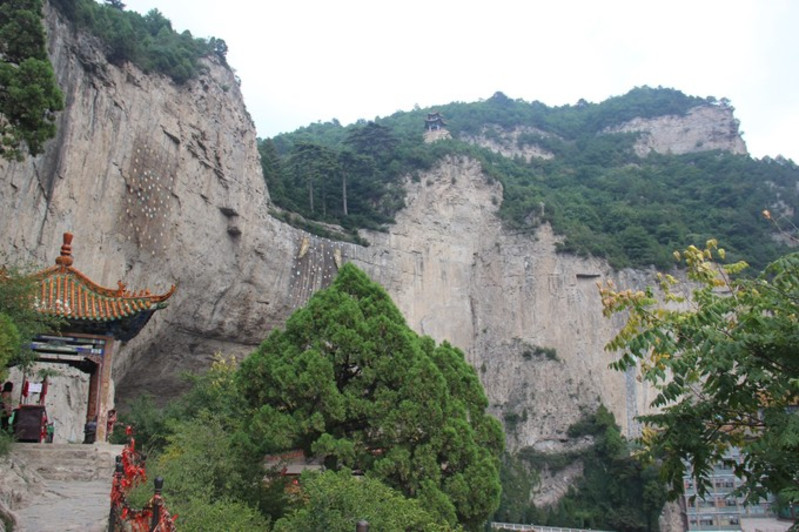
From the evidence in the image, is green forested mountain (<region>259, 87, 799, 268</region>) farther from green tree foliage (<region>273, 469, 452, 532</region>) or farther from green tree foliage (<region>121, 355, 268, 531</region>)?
green tree foliage (<region>273, 469, 452, 532</region>)

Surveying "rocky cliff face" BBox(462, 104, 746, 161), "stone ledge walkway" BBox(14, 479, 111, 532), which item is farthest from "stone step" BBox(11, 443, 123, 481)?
"rocky cliff face" BBox(462, 104, 746, 161)

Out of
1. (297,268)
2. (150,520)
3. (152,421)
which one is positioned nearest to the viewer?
(150,520)

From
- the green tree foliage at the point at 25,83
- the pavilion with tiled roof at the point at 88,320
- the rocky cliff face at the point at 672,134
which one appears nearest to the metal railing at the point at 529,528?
the pavilion with tiled roof at the point at 88,320

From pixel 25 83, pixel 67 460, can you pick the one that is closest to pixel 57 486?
pixel 67 460

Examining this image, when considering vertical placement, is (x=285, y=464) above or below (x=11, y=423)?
below

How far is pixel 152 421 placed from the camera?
1802 centimetres

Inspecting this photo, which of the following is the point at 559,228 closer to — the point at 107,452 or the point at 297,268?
the point at 297,268

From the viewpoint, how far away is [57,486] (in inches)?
308

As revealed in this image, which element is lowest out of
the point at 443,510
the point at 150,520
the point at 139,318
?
the point at 443,510

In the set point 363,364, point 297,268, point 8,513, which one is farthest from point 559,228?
point 8,513

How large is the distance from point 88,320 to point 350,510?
18.8ft

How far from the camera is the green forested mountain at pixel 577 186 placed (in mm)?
33000

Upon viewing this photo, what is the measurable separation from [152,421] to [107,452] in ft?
31.6

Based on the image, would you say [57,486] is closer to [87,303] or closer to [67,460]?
[67,460]
